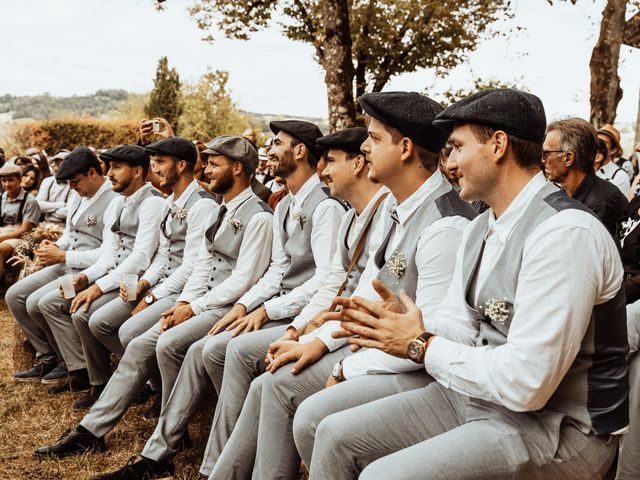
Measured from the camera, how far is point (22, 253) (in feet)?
26.3

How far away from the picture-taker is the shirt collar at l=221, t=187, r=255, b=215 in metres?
5.20

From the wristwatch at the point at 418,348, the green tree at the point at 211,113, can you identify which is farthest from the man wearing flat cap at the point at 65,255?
the green tree at the point at 211,113

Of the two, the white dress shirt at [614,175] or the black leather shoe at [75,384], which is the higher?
the white dress shirt at [614,175]

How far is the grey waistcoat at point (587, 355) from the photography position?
→ 2.32 m

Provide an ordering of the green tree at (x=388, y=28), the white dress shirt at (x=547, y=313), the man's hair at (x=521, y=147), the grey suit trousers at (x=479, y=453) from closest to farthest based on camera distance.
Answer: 1. the white dress shirt at (x=547, y=313)
2. the grey suit trousers at (x=479, y=453)
3. the man's hair at (x=521, y=147)
4. the green tree at (x=388, y=28)

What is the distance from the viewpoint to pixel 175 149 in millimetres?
5910

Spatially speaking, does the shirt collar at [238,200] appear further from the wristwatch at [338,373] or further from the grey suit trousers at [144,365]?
the wristwatch at [338,373]

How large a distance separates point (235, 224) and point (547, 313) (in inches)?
127

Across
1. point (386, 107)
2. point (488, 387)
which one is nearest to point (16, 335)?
point (386, 107)

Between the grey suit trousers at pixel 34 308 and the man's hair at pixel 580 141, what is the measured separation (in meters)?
4.60

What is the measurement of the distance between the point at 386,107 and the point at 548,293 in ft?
5.07

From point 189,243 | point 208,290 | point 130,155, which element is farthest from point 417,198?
point 130,155

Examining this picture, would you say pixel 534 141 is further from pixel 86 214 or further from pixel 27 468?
pixel 86 214

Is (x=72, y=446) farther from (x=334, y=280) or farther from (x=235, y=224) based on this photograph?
(x=334, y=280)
